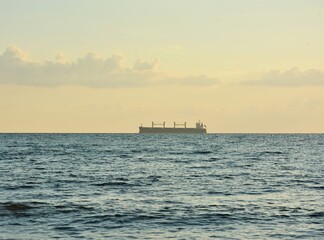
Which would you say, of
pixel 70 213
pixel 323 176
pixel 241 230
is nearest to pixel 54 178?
pixel 70 213

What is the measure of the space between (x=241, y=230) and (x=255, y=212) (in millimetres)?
4375

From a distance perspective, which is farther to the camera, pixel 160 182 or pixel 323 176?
pixel 323 176

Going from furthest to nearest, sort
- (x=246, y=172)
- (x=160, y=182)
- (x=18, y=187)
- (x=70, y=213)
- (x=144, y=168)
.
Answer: (x=144, y=168) < (x=246, y=172) < (x=160, y=182) < (x=18, y=187) < (x=70, y=213)

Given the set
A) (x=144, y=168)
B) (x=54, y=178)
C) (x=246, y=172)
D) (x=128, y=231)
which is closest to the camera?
(x=128, y=231)

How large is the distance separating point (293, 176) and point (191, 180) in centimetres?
930

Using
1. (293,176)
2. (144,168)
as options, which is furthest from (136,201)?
(144,168)

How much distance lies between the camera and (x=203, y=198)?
108 feet

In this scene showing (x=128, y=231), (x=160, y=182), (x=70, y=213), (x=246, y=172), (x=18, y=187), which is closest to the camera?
(x=128, y=231)

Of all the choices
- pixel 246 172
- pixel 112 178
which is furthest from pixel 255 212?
pixel 246 172

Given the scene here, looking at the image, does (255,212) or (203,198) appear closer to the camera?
(255,212)

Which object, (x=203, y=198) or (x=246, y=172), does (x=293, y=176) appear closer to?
(x=246, y=172)

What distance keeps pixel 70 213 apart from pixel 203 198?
8.52 m

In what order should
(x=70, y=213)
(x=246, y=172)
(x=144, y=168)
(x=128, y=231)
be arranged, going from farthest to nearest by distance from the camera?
1. (x=144, y=168)
2. (x=246, y=172)
3. (x=70, y=213)
4. (x=128, y=231)

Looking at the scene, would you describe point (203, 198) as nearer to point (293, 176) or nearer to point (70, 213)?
point (70, 213)
